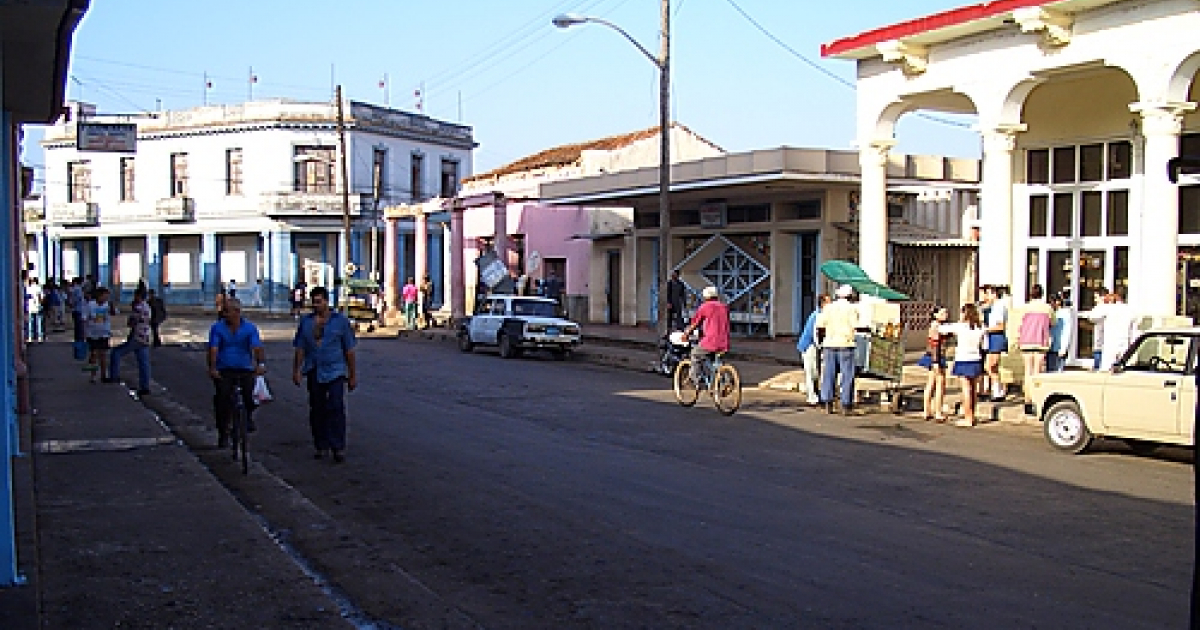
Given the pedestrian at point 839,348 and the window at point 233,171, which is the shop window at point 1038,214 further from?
the window at point 233,171

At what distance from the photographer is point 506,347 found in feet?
90.9

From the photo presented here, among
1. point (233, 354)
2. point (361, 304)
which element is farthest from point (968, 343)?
point (361, 304)

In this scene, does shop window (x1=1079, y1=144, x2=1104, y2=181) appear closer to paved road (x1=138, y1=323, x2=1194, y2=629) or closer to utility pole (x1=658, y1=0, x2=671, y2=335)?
paved road (x1=138, y1=323, x2=1194, y2=629)

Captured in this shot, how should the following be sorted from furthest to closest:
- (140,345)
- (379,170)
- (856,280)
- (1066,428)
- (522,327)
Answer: (379,170) → (522,327) → (856,280) → (140,345) → (1066,428)

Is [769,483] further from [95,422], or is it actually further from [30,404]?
[30,404]

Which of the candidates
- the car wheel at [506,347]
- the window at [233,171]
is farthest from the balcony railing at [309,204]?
the car wheel at [506,347]

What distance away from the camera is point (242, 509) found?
29.6 feet

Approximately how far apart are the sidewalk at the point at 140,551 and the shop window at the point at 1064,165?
52.4 feet

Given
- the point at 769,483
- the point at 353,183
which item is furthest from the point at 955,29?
the point at 353,183

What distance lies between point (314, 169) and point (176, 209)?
7.47 metres

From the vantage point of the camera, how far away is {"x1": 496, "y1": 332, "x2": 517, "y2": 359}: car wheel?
27.7m

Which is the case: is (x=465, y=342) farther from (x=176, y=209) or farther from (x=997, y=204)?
(x=176, y=209)

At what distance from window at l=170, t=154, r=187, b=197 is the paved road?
46496mm

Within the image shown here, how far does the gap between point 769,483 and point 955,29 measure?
11342 mm
